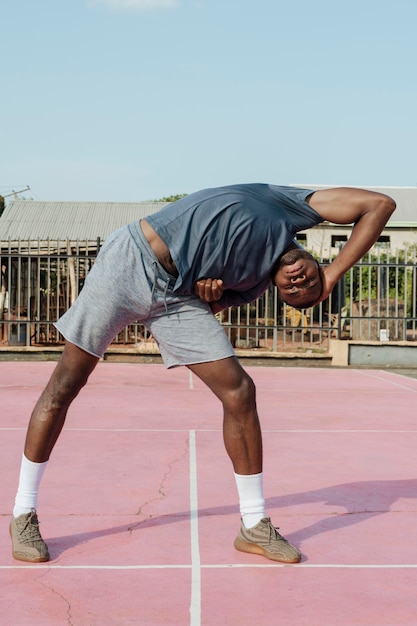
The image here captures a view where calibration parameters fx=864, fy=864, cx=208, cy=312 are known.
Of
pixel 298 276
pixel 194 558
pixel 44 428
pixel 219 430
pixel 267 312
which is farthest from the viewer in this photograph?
pixel 267 312

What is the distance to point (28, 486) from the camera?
385cm

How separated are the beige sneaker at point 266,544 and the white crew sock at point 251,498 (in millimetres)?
35

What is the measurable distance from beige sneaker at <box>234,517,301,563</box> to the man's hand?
1.02 m

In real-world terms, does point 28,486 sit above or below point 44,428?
below

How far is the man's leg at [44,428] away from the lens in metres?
3.76

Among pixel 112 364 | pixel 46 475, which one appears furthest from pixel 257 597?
pixel 112 364

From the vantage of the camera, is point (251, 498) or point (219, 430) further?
point (219, 430)

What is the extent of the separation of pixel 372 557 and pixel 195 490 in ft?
4.93

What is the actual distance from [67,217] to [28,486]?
3121 cm

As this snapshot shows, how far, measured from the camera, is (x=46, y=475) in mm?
5383

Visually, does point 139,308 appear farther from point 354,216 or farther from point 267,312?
point 267,312

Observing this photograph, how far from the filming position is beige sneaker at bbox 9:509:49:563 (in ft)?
A: 11.9

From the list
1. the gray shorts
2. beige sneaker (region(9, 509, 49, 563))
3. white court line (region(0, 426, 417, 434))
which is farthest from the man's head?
white court line (region(0, 426, 417, 434))

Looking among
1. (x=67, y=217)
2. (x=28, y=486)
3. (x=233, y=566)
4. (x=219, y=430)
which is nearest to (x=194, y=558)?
(x=233, y=566)
